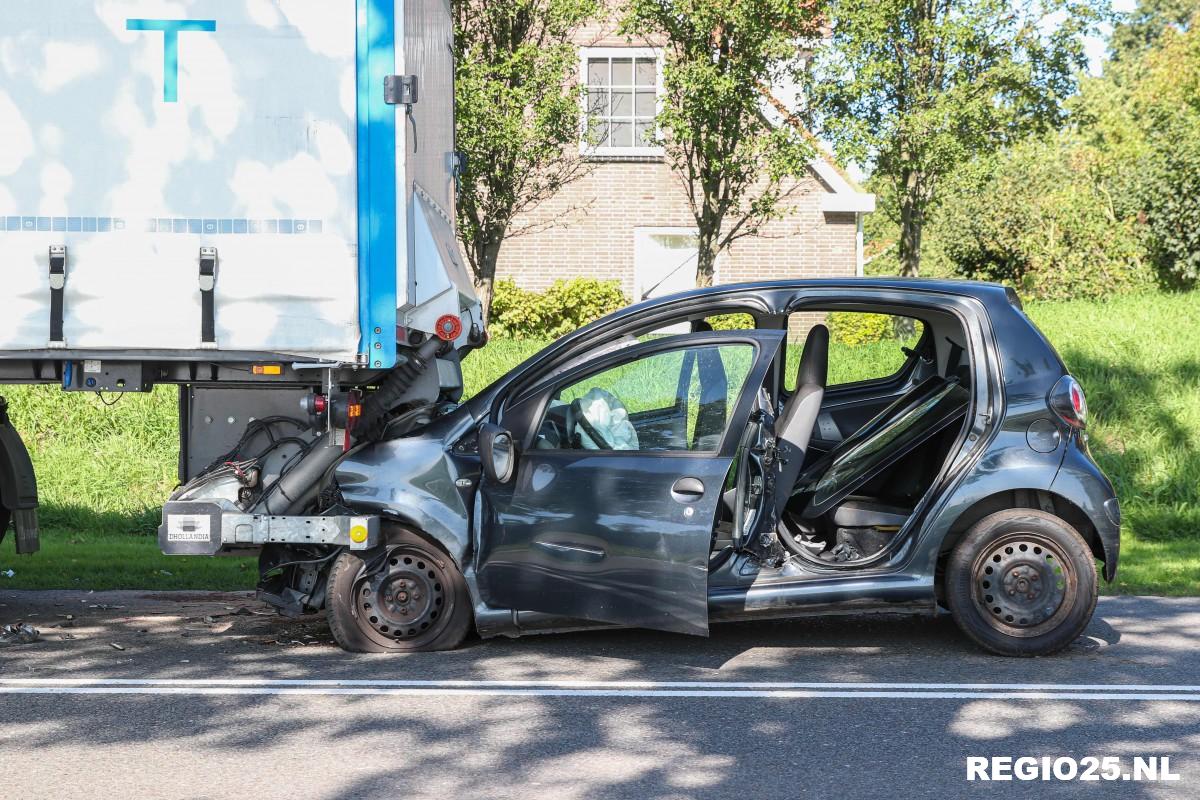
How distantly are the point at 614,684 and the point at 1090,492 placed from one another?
101 inches

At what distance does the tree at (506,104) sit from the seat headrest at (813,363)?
9.06 meters

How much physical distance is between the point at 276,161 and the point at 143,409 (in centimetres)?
848

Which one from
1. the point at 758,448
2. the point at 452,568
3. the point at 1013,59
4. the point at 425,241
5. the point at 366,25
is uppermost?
the point at 1013,59

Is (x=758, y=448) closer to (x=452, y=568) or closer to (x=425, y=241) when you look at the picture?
(x=452, y=568)

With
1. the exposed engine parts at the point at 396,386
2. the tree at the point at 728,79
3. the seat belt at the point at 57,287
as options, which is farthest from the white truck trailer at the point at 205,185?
the tree at the point at 728,79

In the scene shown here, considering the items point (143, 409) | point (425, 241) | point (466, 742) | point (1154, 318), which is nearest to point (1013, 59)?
point (1154, 318)

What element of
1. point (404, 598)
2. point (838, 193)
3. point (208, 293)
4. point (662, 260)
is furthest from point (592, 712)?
point (838, 193)

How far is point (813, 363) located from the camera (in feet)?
23.5

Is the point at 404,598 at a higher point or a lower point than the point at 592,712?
higher

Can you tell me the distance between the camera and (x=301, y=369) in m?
7.01

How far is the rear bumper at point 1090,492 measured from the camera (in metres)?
6.73

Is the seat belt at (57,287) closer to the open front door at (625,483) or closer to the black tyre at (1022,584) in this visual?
the open front door at (625,483)

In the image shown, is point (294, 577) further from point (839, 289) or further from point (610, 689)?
point (839, 289)

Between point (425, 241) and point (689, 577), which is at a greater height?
point (425, 241)
